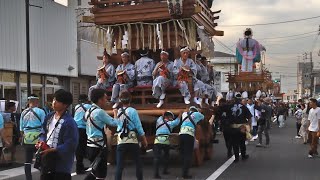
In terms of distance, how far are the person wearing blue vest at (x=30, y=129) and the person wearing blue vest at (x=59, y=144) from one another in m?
3.63

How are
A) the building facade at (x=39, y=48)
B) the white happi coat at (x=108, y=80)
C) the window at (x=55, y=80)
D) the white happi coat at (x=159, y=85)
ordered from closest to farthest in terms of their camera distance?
the white happi coat at (x=159, y=85)
the white happi coat at (x=108, y=80)
the building facade at (x=39, y=48)
the window at (x=55, y=80)

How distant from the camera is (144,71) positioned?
1185 cm


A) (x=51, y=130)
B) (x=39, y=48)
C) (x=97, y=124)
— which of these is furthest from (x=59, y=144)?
(x=39, y=48)

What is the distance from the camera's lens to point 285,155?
15133 millimetres

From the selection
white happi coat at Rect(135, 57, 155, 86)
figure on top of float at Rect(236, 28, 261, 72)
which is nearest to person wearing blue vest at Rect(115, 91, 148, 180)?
white happi coat at Rect(135, 57, 155, 86)

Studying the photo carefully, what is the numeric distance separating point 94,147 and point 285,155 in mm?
9268

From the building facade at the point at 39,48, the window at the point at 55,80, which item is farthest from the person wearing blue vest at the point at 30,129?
the window at the point at 55,80

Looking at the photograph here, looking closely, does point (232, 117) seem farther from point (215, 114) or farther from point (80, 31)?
point (80, 31)

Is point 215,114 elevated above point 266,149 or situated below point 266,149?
above

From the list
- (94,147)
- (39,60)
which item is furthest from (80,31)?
(94,147)

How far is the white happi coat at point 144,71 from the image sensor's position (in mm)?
11859

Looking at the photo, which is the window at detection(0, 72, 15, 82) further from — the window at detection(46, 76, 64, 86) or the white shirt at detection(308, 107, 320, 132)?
the white shirt at detection(308, 107, 320, 132)

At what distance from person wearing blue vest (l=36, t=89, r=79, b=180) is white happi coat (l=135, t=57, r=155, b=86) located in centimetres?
660

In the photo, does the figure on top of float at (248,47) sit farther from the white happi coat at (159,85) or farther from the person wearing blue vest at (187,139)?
the person wearing blue vest at (187,139)
